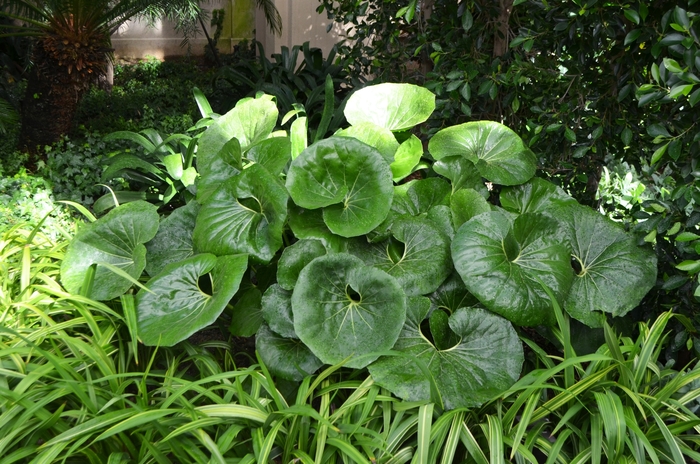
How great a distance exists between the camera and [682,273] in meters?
2.18

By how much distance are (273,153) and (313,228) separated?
1.42 ft

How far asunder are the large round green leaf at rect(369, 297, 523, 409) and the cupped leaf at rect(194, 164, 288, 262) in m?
0.60

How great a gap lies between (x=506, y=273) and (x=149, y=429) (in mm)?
1248

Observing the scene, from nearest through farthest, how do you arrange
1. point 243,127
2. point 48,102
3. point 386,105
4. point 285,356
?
point 285,356 < point 386,105 < point 243,127 < point 48,102

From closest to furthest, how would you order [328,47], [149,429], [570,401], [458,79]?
[149,429], [570,401], [458,79], [328,47]

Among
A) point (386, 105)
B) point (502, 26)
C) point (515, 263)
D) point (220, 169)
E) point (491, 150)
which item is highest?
point (502, 26)

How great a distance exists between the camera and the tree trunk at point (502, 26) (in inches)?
121

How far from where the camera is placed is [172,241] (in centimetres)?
255

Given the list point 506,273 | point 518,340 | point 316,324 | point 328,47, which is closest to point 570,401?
point 518,340

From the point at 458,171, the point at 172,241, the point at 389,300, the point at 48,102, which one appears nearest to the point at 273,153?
the point at 172,241

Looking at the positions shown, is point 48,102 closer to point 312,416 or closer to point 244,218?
point 244,218

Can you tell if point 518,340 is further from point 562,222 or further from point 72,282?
point 72,282

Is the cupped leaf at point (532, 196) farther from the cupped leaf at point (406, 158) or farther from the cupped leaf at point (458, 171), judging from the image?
the cupped leaf at point (406, 158)

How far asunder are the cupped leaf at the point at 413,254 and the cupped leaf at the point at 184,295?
502 mm
